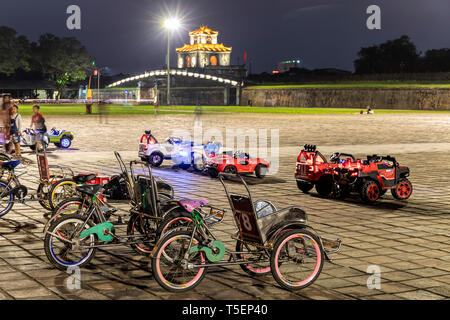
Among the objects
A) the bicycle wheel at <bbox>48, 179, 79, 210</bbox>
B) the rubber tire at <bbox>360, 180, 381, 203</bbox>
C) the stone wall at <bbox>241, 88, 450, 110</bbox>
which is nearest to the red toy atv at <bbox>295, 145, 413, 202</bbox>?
the rubber tire at <bbox>360, 180, 381, 203</bbox>

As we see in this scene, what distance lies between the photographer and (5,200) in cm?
865

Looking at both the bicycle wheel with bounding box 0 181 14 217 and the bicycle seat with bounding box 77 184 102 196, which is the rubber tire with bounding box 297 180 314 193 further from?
the bicycle seat with bounding box 77 184 102 196

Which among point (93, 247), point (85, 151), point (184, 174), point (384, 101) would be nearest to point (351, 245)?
point (93, 247)

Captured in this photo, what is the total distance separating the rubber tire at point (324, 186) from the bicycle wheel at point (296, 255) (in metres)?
4.73

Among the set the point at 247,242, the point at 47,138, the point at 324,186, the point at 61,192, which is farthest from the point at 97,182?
the point at 47,138

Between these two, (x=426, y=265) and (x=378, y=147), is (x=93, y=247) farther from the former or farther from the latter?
(x=378, y=147)

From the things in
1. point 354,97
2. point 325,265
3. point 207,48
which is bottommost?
point 325,265

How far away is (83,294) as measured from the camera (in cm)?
538

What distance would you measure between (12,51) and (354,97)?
54.3 metres

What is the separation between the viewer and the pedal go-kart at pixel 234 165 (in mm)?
12836

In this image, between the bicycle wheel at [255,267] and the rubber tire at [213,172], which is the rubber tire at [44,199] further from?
the rubber tire at [213,172]

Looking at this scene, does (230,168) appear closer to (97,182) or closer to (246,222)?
(97,182)

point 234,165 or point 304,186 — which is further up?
point 234,165

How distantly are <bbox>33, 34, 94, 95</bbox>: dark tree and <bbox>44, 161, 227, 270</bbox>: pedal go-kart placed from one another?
103 meters
